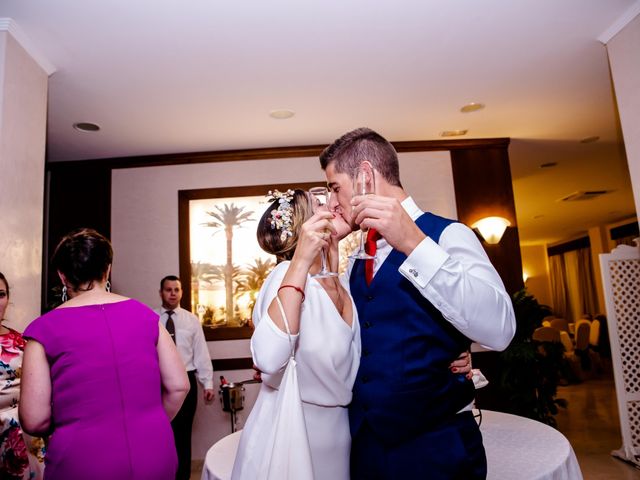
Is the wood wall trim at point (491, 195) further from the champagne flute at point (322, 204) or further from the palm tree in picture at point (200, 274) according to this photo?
the champagne flute at point (322, 204)

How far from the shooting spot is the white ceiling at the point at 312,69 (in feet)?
9.92

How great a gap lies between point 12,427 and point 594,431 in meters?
5.57

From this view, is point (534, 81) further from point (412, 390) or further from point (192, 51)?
point (412, 390)

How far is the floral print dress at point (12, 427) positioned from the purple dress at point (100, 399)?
2.44 feet

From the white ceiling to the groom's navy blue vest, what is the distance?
230 centimetres

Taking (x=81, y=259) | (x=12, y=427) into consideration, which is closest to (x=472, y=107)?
(x=81, y=259)

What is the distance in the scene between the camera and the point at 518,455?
1854 millimetres

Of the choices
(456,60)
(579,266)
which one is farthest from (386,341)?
(579,266)

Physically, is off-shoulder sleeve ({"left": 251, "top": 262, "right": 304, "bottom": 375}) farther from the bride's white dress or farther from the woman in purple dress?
the woman in purple dress

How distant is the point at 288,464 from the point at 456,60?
134 inches

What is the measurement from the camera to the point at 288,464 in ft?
3.55

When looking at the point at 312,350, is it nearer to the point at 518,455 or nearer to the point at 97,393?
the point at 97,393

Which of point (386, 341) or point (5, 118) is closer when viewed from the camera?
point (386, 341)

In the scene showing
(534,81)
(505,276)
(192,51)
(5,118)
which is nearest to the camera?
(5,118)
